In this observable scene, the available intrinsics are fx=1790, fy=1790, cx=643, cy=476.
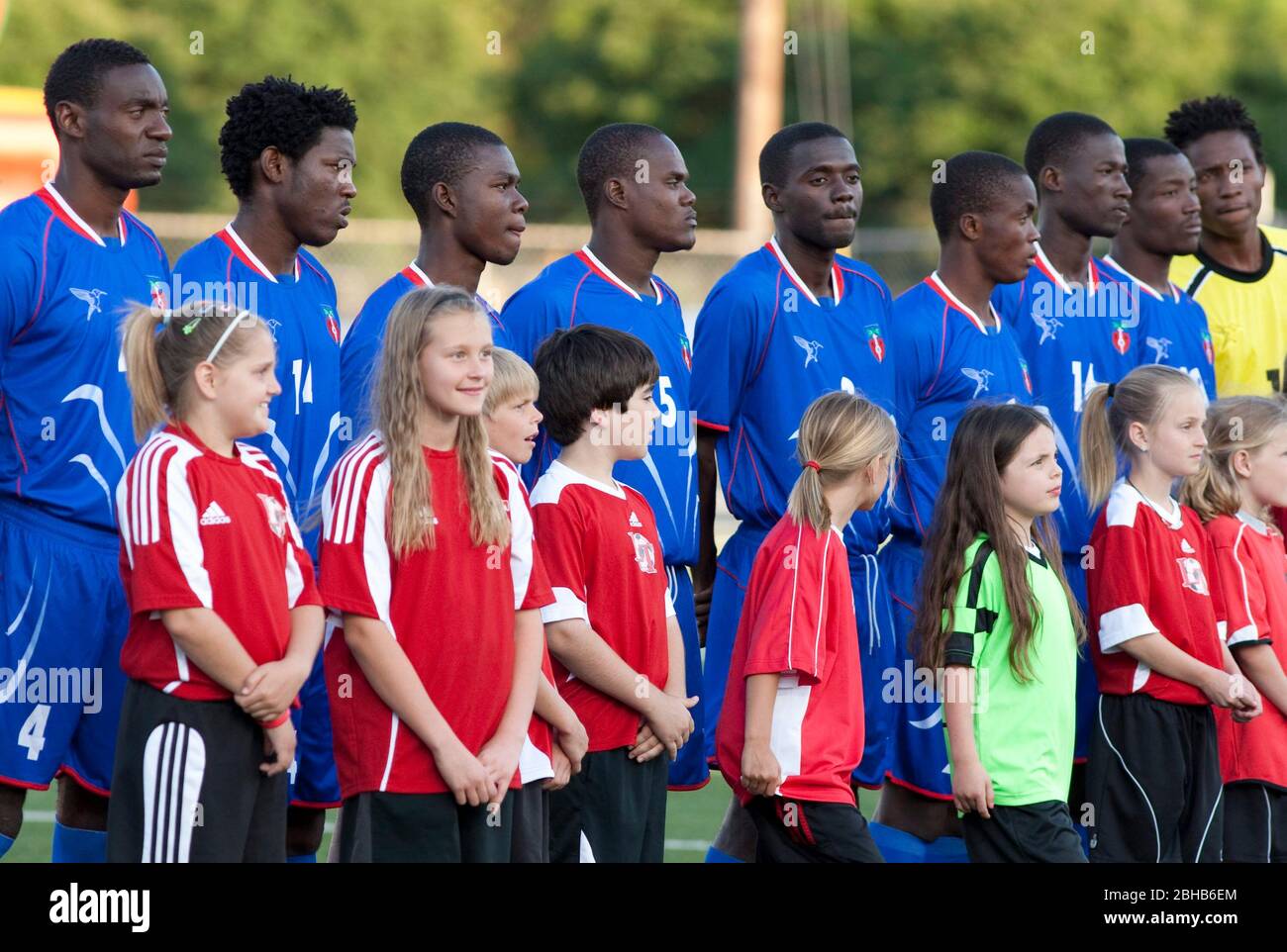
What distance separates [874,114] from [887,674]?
73.6 feet

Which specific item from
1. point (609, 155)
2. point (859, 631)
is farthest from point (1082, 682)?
point (609, 155)

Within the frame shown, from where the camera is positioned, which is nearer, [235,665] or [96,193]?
[235,665]

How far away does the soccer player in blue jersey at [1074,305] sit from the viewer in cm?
604

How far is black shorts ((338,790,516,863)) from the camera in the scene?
4.10 metres

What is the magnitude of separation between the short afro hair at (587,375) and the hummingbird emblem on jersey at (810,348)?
89 cm

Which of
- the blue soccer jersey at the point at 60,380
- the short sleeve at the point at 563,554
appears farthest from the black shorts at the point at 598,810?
the blue soccer jersey at the point at 60,380

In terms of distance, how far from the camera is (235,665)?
13.0 feet

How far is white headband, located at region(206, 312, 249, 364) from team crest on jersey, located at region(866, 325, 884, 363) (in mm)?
2223

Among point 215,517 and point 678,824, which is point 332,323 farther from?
point 678,824

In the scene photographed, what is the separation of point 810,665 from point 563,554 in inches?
27.9

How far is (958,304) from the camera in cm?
596

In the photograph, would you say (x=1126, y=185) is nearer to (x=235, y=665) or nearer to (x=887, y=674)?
(x=887, y=674)
